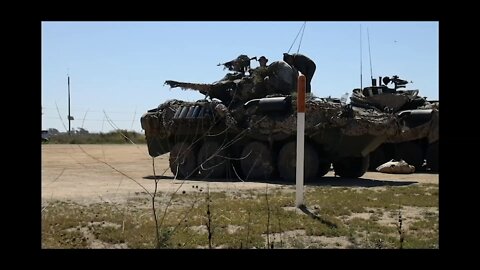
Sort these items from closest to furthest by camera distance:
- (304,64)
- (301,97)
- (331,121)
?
(301,97) → (331,121) → (304,64)

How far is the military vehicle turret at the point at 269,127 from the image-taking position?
46.3 ft

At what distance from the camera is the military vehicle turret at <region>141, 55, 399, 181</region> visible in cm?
1412

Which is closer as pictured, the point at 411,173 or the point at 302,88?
the point at 302,88

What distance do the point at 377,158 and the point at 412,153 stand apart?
126cm

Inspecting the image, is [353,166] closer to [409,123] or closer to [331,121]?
[331,121]

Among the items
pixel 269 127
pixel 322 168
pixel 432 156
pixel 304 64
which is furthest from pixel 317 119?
pixel 432 156

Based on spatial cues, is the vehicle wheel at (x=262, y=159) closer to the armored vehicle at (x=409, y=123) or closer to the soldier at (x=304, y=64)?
the soldier at (x=304, y=64)

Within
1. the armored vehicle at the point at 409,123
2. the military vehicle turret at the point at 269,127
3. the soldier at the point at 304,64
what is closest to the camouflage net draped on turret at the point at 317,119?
the military vehicle turret at the point at 269,127

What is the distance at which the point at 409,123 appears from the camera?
1800cm

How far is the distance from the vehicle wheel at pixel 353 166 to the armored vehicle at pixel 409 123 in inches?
87.7
